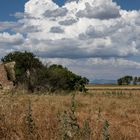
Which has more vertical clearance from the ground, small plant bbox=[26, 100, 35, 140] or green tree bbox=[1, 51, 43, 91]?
green tree bbox=[1, 51, 43, 91]

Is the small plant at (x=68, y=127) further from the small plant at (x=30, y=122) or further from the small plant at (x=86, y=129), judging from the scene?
the small plant at (x=30, y=122)

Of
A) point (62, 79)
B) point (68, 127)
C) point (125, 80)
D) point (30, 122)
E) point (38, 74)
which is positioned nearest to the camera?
point (68, 127)

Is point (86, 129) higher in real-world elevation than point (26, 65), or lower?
lower

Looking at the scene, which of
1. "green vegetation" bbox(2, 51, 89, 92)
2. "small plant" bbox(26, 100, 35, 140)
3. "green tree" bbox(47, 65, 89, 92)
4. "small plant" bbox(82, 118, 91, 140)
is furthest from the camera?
"green tree" bbox(47, 65, 89, 92)

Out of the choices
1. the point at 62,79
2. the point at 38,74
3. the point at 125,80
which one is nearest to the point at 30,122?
the point at 38,74

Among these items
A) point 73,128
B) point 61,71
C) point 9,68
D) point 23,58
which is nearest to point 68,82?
point 61,71

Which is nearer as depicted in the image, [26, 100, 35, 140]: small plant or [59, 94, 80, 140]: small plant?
[59, 94, 80, 140]: small plant

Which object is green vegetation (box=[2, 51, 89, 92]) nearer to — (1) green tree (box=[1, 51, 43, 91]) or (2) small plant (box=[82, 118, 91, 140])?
(1) green tree (box=[1, 51, 43, 91])

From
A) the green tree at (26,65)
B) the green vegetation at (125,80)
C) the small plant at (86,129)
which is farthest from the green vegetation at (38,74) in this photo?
the green vegetation at (125,80)

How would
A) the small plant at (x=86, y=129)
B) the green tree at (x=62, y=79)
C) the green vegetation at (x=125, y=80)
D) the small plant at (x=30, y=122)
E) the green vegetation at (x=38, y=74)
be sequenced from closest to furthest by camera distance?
the small plant at (x=86, y=129)
the small plant at (x=30, y=122)
the green vegetation at (x=38, y=74)
the green tree at (x=62, y=79)
the green vegetation at (x=125, y=80)

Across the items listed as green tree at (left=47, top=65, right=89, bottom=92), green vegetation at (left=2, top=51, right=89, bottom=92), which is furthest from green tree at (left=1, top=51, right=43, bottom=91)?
green tree at (left=47, top=65, right=89, bottom=92)

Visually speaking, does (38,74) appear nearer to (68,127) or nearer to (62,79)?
(62,79)

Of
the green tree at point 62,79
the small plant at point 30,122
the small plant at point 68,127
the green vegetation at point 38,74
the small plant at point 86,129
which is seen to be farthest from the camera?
the green tree at point 62,79

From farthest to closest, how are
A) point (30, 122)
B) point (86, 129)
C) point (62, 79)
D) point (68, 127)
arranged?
1. point (62, 79)
2. point (30, 122)
3. point (86, 129)
4. point (68, 127)
